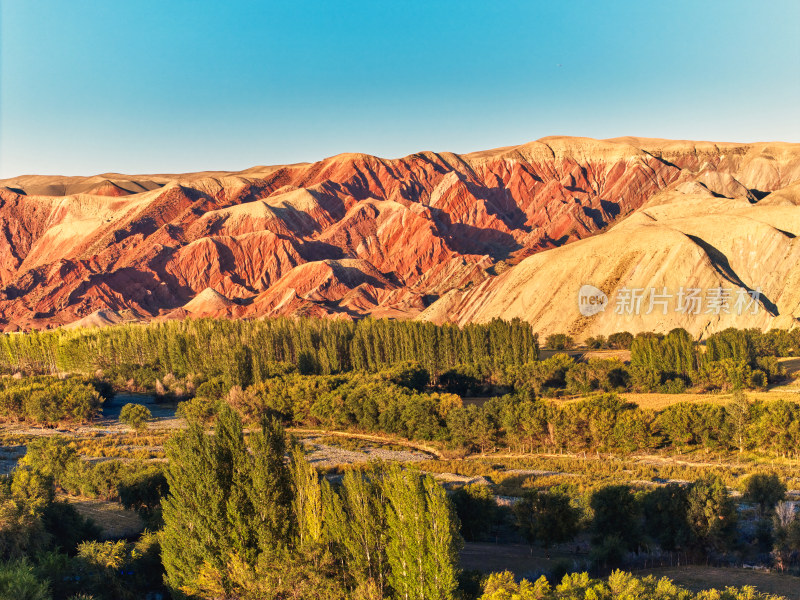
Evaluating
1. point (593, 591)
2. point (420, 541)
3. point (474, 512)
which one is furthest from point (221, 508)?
point (474, 512)

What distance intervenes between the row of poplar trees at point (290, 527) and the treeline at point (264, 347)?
5925 cm

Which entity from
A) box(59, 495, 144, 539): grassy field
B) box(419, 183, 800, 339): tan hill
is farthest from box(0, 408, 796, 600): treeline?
box(419, 183, 800, 339): tan hill

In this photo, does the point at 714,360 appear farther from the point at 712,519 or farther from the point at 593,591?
the point at 593,591

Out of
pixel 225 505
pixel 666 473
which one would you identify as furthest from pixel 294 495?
pixel 666 473

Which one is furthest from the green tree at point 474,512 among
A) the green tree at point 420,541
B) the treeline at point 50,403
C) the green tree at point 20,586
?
the treeline at point 50,403

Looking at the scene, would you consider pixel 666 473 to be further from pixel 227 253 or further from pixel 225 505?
pixel 227 253

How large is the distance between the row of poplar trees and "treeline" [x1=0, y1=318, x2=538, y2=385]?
59.3m

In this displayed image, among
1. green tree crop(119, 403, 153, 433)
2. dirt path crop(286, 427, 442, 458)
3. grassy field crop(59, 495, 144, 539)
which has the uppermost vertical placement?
grassy field crop(59, 495, 144, 539)

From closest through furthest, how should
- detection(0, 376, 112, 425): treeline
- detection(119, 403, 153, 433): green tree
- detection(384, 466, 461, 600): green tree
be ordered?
detection(384, 466, 461, 600): green tree, detection(119, 403, 153, 433): green tree, detection(0, 376, 112, 425): treeline

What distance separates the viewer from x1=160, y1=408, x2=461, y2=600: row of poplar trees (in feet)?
67.8

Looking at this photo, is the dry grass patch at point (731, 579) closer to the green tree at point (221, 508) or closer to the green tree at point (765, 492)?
the green tree at point (765, 492)

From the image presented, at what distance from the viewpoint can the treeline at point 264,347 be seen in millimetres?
94750

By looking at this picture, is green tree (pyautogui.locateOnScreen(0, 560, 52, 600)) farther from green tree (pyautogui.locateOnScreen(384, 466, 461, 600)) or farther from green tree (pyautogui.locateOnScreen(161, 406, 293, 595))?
green tree (pyautogui.locateOnScreen(384, 466, 461, 600))

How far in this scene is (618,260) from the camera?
404 ft
